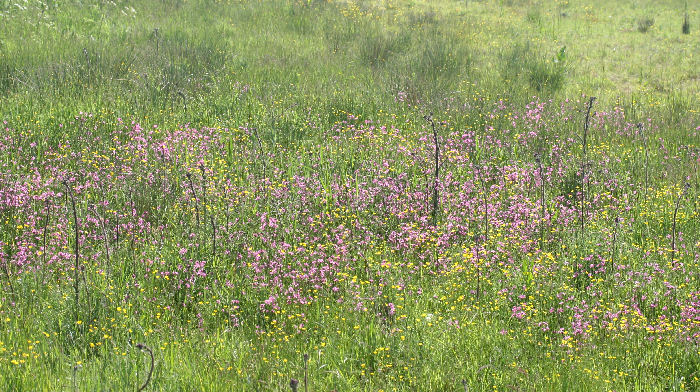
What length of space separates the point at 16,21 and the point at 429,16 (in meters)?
8.83

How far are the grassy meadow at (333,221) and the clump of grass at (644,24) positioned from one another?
575 centimetres

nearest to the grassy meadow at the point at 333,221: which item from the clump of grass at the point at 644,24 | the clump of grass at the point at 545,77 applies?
the clump of grass at the point at 545,77

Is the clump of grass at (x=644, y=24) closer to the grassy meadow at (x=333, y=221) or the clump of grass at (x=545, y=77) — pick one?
the grassy meadow at (x=333, y=221)

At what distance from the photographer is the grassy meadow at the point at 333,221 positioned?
3.50 m

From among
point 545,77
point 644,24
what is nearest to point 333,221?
point 545,77

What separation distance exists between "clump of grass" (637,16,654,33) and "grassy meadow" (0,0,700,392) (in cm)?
575

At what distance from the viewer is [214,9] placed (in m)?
13.7

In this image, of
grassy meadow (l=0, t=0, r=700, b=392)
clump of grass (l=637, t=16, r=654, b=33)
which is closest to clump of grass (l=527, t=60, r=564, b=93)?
grassy meadow (l=0, t=0, r=700, b=392)

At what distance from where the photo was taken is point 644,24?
620 inches

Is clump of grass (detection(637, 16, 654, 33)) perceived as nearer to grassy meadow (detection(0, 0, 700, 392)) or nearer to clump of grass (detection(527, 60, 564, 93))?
grassy meadow (detection(0, 0, 700, 392))

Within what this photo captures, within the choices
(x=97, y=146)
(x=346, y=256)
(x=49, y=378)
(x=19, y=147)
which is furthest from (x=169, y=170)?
(x=49, y=378)

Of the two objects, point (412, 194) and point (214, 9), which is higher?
point (214, 9)

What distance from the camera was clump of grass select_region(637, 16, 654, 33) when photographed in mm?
15609

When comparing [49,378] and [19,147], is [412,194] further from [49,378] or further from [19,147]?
[19,147]
